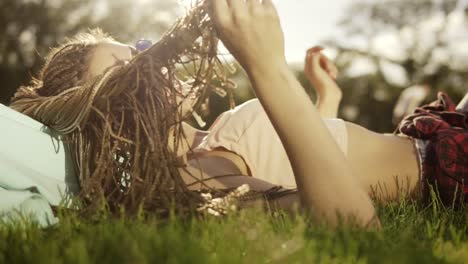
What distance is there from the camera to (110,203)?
2752mm

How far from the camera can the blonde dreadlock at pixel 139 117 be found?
9.03 ft

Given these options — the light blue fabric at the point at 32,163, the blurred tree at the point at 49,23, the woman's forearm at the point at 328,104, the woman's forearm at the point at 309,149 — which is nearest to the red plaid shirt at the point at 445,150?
the woman's forearm at the point at 309,149

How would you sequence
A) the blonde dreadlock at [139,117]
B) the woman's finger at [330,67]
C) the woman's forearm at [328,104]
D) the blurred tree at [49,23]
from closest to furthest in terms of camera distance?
1. the blonde dreadlock at [139,117]
2. the woman's forearm at [328,104]
3. the woman's finger at [330,67]
4. the blurred tree at [49,23]

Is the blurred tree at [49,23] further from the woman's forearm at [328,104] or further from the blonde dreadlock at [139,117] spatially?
the blonde dreadlock at [139,117]

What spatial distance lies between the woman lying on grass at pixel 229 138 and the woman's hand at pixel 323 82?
1.18 m

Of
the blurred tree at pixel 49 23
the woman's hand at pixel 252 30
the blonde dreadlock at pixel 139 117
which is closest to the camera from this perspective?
the woman's hand at pixel 252 30

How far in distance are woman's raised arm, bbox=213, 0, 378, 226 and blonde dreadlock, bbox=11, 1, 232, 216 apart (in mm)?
354

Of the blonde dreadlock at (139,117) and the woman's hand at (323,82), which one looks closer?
the blonde dreadlock at (139,117)

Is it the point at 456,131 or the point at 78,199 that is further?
the point at 456,131

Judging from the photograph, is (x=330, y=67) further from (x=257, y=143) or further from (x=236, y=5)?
(x=236, y=5)

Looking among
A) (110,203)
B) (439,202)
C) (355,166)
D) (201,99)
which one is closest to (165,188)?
(110,203)

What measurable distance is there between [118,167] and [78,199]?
27cm

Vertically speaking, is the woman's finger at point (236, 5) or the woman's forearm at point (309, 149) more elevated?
the woman's finger at point (236, 5)

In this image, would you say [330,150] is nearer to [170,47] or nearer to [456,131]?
[170,47]
